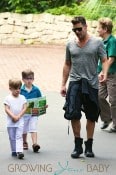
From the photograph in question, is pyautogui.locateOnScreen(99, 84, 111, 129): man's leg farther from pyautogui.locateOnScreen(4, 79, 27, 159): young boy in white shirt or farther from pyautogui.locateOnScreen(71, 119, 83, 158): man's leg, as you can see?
pyautogui.locateOnScreen(4, 79, 27, 159): young boy in white shirt

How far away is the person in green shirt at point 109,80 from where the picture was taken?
25.9 ft

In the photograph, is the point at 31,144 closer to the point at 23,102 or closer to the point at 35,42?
the point at 23,102

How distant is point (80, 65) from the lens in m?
6.73

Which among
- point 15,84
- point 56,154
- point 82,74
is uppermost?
point 82,74

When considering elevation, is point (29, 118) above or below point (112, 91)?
below

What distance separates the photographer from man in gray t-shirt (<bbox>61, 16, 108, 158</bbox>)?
21.9 feet

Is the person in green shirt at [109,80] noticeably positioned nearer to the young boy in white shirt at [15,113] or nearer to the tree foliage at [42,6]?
the young boy in white shirt at [15,113]

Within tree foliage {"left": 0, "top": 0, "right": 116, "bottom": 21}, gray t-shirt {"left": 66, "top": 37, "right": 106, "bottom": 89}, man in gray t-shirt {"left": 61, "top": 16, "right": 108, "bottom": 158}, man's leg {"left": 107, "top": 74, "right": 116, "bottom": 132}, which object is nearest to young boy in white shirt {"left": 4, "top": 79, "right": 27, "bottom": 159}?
man in gray t-shirt {"left": 61, "top": 16, "right": 108, "bottom": 158}

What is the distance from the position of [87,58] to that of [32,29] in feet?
48.6

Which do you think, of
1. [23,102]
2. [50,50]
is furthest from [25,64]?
[23,102]

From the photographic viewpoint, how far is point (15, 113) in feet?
22.7

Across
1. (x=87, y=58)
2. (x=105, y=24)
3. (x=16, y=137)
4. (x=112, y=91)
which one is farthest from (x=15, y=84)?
(x=112, y=91)

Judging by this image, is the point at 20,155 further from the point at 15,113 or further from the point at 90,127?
the point at 90,127

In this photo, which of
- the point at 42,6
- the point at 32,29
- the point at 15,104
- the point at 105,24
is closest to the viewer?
the point at 15,104
